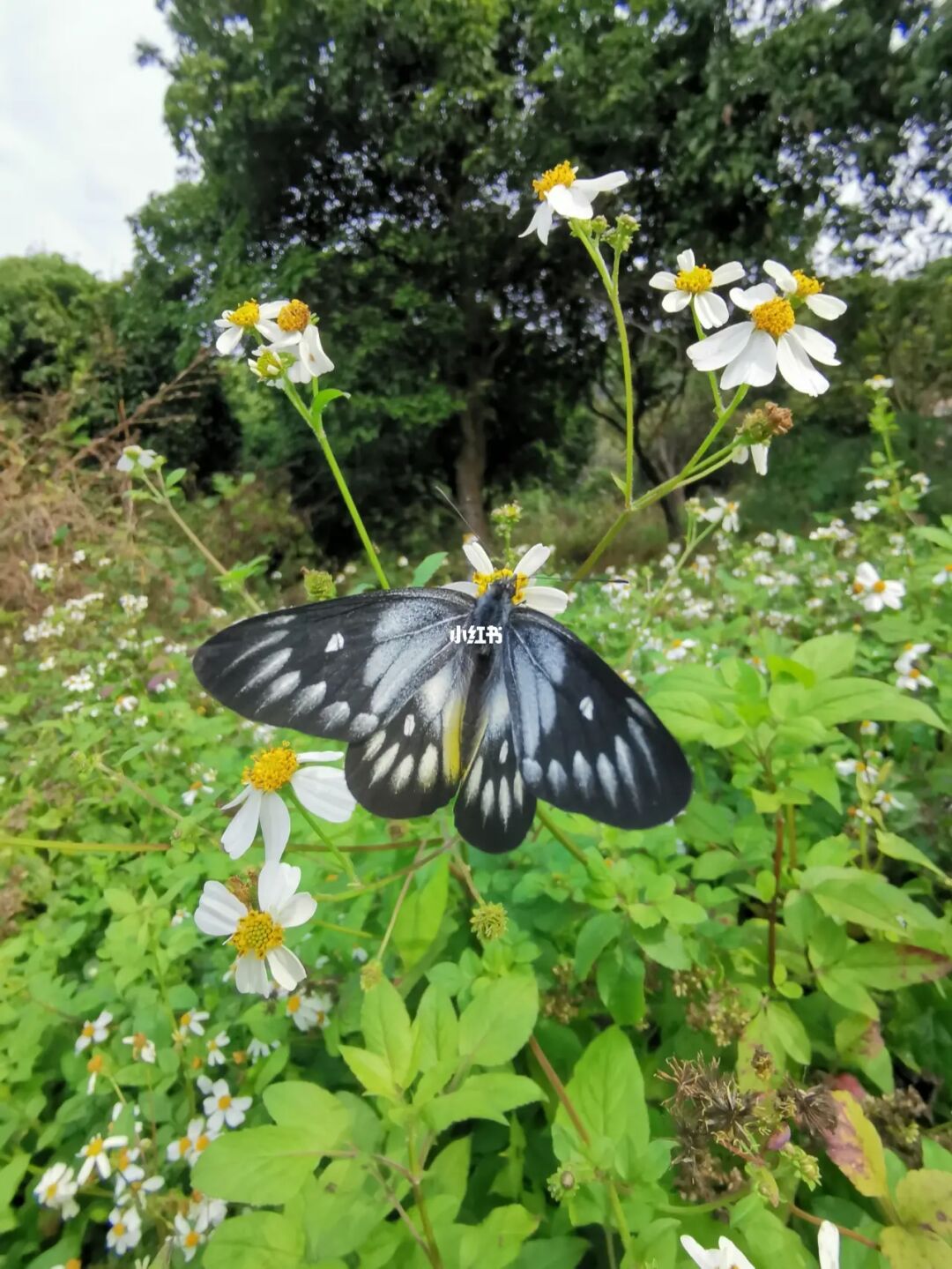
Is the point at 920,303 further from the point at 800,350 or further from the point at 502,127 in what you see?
the point at 800,350

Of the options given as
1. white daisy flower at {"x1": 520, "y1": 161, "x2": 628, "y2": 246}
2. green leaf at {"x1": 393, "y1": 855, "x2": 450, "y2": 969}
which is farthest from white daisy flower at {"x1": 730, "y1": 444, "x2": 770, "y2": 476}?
green leaf at {"x1": 393, "y1": 855, "x2": 450, "y2": 969}

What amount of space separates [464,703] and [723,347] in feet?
1.89

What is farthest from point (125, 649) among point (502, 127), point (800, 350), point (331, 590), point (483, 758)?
point (502, 127)

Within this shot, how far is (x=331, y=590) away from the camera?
1.01 m

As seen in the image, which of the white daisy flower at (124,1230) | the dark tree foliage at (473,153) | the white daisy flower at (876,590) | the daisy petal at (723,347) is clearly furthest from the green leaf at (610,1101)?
the dark tree foliage at (473,153)

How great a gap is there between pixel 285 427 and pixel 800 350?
7.34 meters

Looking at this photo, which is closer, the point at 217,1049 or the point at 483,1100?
the point at 483,1100

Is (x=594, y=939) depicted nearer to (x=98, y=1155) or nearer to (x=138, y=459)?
(x=98, y=1155)

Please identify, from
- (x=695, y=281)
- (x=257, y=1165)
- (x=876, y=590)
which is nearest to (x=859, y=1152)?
(x=257, y=1165)

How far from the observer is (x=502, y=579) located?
97 centimetres

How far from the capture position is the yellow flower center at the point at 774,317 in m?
0.88

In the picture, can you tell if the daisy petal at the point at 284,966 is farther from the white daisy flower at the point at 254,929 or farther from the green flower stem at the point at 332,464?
the green flower stem at the point at 332,464

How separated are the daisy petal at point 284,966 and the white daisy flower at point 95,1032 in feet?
2.32

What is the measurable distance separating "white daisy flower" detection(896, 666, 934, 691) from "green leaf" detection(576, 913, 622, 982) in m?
0.87
